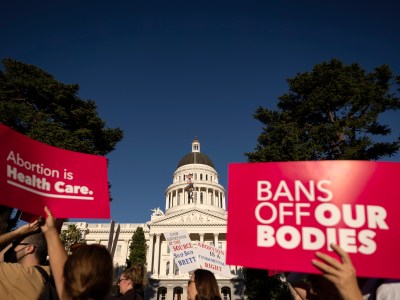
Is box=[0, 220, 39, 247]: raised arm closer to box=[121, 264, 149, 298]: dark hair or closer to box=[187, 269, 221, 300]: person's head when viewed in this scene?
box=[187, 269, 221, 300]: person's head

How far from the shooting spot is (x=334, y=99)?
59.0 ft

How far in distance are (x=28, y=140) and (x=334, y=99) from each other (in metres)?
17.5

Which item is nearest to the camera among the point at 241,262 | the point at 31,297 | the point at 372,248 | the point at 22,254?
the point at 372,248

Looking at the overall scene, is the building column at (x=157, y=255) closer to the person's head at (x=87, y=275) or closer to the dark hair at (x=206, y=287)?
Answer: the dark hair at (x=206, y=287)

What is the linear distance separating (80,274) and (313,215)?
1.66m

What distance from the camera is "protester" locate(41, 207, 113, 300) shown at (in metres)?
2.16

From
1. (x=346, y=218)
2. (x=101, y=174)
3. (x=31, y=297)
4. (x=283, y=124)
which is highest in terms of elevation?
(x=283, y=124)

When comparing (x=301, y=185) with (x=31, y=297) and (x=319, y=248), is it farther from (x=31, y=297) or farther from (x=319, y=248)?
(x=31, y=297)

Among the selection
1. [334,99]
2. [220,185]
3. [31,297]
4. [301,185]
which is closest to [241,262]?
[301,185]

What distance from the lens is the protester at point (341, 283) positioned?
6.00ft

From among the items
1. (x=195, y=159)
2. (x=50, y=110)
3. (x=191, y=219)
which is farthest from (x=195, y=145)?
(x=50, y=110)

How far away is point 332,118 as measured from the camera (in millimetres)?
18781

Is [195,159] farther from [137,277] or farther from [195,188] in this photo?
[137,277]

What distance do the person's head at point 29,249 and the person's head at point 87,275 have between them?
1.33m
